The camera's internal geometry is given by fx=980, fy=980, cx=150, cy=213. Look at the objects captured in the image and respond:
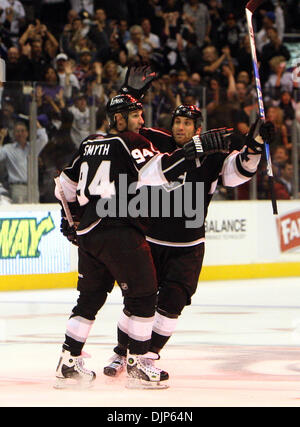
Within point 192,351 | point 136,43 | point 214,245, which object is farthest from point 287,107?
point 192,351

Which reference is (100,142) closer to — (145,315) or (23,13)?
(145,315)

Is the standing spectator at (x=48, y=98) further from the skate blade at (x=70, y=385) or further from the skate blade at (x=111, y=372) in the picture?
the skate blade at (x=70, y=385)

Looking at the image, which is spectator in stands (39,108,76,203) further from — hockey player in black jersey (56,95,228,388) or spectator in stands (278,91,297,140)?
hockey player in black jersey (56,95,228,388)

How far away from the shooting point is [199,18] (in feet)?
49.2

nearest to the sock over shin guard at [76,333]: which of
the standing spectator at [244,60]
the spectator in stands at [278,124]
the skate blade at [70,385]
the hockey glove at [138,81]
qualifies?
the skate blade at [70,385]

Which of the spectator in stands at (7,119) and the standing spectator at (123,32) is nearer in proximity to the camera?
the spectator in stands at (7,119)

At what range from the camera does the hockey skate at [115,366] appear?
18.6 ft

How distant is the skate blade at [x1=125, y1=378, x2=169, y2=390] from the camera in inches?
209

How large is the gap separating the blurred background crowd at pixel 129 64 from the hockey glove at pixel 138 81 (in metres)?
3.98

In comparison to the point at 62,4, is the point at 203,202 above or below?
below

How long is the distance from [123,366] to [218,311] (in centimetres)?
318

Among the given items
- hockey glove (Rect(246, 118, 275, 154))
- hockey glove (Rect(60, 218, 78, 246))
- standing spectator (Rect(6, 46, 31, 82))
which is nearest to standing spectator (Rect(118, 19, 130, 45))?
standing spectator (Rect(6, 46, 31, 82))

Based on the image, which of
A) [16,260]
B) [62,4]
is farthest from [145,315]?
[62,4]

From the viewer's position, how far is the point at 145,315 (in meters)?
5.31
